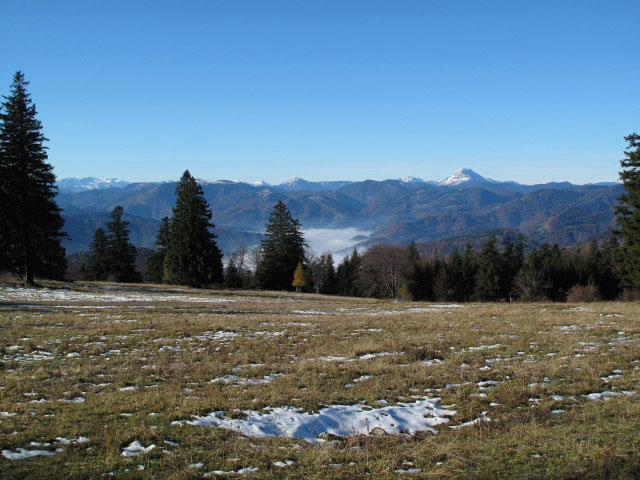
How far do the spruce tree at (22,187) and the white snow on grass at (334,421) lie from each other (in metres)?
33.0

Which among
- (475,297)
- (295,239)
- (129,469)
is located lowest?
(475,297)

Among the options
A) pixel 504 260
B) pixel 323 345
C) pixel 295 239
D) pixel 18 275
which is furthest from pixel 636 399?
pixel 504 260

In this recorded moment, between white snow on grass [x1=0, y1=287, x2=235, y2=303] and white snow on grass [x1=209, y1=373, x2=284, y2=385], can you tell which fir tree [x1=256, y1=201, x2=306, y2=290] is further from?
white snow on grass [x1=209, y1=373, x2=284, y2=385]

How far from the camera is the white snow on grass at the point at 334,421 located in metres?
6.38

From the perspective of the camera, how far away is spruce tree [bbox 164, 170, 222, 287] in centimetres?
4700

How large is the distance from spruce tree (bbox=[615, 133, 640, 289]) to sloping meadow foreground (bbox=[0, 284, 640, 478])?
928 inches

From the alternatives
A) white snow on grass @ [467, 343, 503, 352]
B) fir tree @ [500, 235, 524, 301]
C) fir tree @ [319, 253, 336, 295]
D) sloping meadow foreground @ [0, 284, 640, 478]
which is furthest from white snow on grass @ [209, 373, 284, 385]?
fir tree @ [319, 253, 336, 295]

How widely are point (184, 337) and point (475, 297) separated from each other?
6216cm

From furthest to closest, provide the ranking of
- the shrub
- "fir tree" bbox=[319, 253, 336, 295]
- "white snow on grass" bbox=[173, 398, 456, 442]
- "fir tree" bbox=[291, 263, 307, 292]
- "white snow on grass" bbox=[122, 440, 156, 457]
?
"fir tree" bbox=[319, 253, 336, 295]
"fir tree" bbox=[291, 263, 307, 292]
the shrub
"white snow on grass" bbox=[173, 398, 456, 442]
"white snow on grass" bbox=[122, 440, 156, 457]

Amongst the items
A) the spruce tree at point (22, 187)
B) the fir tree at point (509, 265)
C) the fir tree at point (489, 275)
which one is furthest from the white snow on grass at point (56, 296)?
the fir tree at point (509, 265)

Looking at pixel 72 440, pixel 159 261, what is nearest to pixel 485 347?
pixel 72 440

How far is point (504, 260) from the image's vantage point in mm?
70312

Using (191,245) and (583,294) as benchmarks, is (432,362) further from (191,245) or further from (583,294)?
(583,294)

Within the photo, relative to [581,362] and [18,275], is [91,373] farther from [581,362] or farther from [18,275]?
[18,275]
